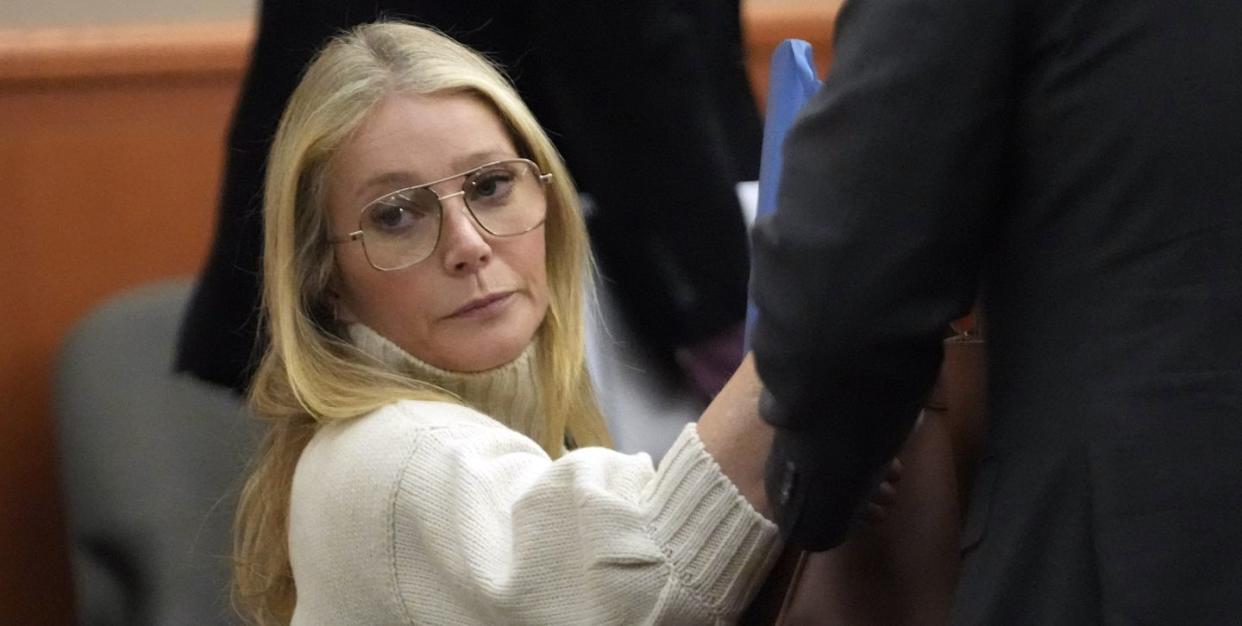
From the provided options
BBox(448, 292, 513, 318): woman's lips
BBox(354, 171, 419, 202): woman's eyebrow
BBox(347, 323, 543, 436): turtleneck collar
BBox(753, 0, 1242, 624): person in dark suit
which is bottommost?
BBox(347, 323, 543, 436): turtleneck collar

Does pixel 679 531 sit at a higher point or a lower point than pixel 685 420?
higher

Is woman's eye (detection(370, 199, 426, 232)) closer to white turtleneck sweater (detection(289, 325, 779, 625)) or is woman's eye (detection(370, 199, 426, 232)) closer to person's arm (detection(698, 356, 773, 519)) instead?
white turtleneck sweater (detection(289, 325, 779, 625))

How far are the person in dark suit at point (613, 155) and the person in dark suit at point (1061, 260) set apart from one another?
0.76 m

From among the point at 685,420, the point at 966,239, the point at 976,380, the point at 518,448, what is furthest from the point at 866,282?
the point at 685,420

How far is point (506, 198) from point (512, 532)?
1.24 feet

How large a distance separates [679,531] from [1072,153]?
0.45m

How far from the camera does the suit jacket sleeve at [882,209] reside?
1.14 m

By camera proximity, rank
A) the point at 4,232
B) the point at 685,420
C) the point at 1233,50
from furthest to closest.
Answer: the point at 4,232 → the point at 685,420 → the point at 1233,50

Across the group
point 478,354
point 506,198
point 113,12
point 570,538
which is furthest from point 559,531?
point 113,12

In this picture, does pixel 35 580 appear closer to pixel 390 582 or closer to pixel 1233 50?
pixel 390 582

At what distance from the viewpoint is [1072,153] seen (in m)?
1.16

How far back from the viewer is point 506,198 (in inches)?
67.3

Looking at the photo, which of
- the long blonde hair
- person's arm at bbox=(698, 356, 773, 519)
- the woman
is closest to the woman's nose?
the woman

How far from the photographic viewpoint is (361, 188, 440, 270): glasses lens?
5.40 ft
